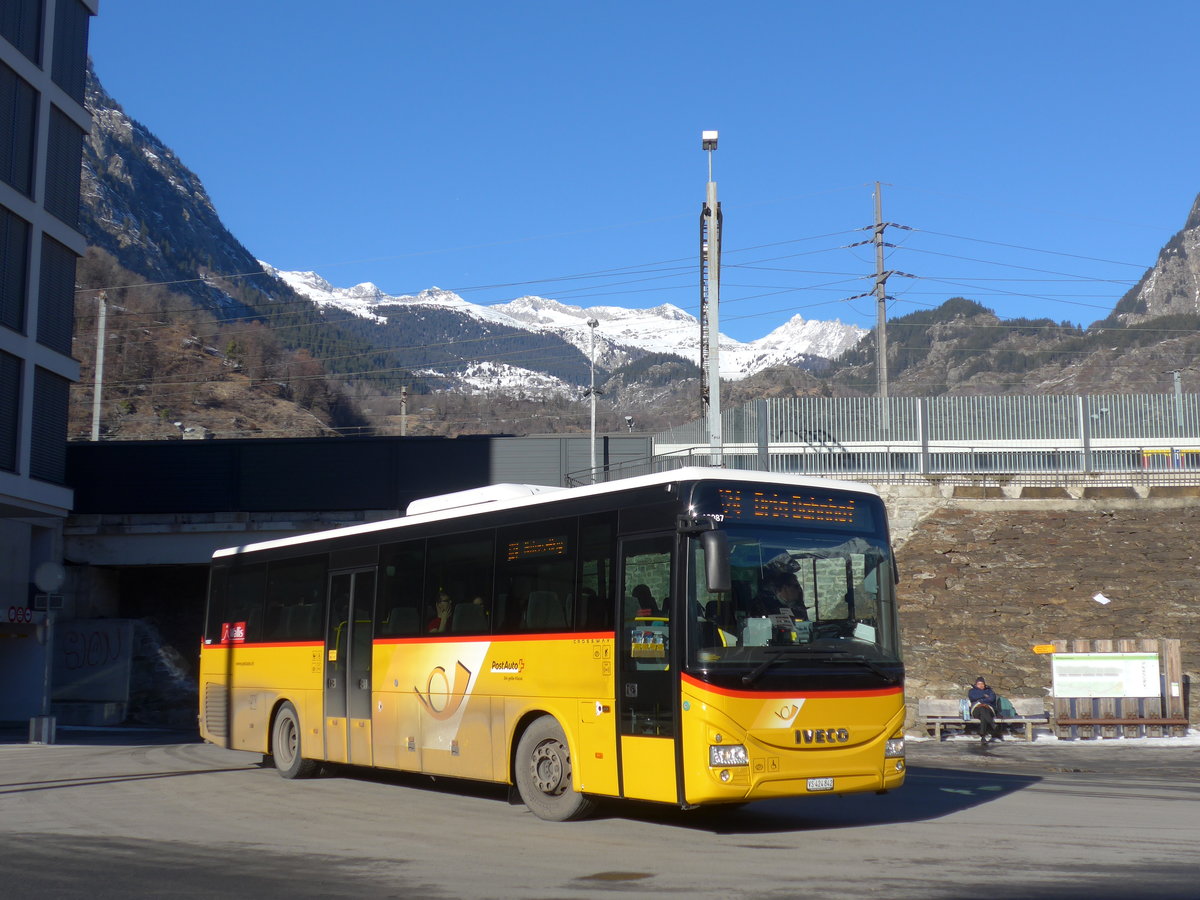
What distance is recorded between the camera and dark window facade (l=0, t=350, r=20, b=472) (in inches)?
1308

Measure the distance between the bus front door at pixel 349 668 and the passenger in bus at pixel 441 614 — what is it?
4.89ft

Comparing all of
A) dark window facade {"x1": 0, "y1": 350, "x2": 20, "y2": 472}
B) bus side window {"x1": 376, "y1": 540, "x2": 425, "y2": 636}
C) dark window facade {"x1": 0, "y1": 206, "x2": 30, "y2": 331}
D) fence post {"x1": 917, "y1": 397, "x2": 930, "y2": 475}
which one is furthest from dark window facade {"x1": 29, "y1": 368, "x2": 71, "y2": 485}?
fence post {"x1": 917, "y1": 397, "x2": 930, "y2": 475}

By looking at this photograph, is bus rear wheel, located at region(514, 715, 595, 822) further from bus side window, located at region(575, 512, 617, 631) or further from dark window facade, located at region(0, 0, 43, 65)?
dark window facade, located at region(0, 0, 43, 65)

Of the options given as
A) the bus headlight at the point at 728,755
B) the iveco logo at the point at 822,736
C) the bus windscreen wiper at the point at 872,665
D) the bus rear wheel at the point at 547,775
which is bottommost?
the bus rear wheel at the point at 547,775

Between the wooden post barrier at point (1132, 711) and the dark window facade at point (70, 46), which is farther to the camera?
the dark window facade at point (70, 46)

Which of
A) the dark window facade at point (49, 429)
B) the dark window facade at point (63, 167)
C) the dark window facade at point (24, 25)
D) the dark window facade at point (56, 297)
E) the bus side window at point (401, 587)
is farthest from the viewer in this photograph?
the dark window facade at point (63, 167)

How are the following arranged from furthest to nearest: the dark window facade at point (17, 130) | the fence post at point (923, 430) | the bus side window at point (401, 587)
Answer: the fence post at point (923, 430) < the dark window facade at point (17, 130) < the bus side window at point (401, 587)

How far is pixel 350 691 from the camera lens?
15406 mm

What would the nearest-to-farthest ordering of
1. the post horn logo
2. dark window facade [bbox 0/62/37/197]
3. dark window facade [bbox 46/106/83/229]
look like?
the post horn logo, dark window facade [bbox 0/62/37/197], dark window facade [bbox 46/106/83/229]

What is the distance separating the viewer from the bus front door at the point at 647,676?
1056 cm

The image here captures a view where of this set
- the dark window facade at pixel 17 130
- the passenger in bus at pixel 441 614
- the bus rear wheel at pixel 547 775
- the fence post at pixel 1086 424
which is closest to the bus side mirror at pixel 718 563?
the bus rear wheel at pixel 547 775

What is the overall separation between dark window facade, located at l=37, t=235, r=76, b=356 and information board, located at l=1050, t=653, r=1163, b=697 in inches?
1125

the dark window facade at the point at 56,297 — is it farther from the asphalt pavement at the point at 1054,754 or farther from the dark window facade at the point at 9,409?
A: the asphalt pavement at the point at 1054,754

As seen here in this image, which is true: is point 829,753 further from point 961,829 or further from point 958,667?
point 958,667
